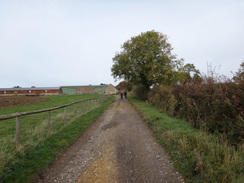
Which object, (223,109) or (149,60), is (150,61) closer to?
(149,60)

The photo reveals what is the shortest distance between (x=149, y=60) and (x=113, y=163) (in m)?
20.8

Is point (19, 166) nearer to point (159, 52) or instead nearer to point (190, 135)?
point (190, 135)

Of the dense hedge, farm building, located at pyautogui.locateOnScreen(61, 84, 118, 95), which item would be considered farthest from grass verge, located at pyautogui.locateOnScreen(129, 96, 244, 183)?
farm building, located at pyautogui.locateOnScreen(61, 84, 118, 95)

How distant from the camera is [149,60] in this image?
2312cm

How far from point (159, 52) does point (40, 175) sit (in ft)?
77.7

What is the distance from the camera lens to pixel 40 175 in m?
3.56

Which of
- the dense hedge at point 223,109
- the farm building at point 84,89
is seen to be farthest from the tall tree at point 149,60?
the farm building at point 84,89

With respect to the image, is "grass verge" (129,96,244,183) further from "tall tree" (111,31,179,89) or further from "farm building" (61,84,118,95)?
"farm building" (61,84,118,95)

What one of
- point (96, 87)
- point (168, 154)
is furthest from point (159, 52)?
point (96, 87)

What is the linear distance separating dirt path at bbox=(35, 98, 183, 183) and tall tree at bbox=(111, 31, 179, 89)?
58.3 ft

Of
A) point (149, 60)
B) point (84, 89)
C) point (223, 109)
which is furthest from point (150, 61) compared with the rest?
point (84, 89)

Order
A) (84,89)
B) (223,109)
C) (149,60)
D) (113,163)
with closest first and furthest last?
(113,163) → (223,109) → (149,60) → (84,89)

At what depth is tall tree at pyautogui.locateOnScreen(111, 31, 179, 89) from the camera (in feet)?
74.6

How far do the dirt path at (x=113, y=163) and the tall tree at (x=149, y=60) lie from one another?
58.3 feet
